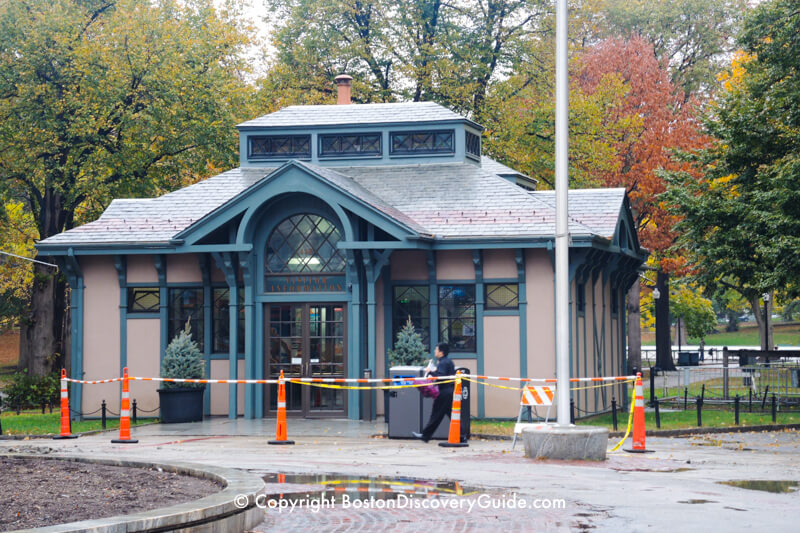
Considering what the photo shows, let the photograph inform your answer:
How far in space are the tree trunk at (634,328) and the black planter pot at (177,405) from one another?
85.6 feet

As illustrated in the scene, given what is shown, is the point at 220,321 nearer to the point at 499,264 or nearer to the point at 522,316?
the point at 499,264

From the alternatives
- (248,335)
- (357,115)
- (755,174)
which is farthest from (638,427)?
(357,115)

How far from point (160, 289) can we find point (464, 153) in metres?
7.84

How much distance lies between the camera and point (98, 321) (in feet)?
84.7

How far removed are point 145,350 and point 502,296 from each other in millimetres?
8340

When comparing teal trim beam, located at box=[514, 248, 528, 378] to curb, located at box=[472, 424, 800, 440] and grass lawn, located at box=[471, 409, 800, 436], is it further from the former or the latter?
curb, located at box=[472, 424, 800, 440]

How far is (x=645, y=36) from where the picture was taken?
5300 centimetres

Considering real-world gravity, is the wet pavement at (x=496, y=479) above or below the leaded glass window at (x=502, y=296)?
below

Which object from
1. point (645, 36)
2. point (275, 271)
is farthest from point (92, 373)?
point (645, 36)

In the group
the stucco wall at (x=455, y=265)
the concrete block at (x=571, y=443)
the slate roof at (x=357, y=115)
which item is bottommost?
the concrete block at (x=571, y=443)

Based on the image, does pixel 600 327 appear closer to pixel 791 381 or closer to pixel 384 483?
pixel 791 381

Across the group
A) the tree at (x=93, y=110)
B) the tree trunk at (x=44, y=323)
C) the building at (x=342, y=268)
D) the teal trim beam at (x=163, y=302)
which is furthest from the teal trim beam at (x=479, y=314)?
the tree trunk at (x=44, y=323)

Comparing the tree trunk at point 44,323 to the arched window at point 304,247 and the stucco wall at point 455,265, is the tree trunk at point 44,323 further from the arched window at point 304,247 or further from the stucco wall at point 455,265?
the stucco wall at point 455,265

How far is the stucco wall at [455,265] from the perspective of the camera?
2416 centimetres
